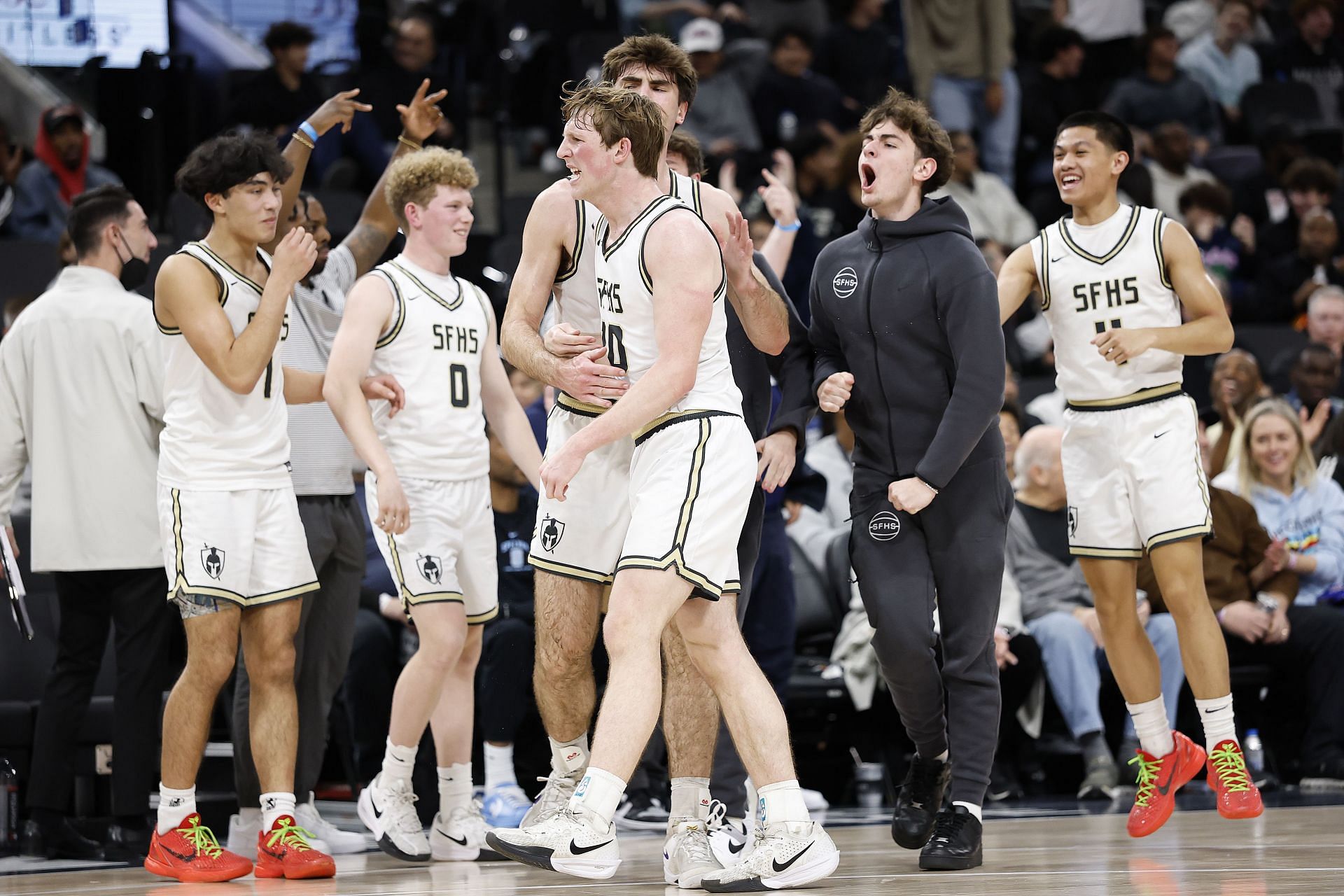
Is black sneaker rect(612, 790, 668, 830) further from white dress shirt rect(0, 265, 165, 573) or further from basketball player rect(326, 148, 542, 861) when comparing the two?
white dress shirt rect(0, 265, 165, 573)

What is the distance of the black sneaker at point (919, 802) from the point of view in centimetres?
503

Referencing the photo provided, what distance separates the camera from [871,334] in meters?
5.11

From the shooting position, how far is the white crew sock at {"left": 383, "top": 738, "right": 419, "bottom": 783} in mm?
5539

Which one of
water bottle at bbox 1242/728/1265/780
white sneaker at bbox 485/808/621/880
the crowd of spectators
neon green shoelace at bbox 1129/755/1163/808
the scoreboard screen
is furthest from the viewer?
the scoreboard screen

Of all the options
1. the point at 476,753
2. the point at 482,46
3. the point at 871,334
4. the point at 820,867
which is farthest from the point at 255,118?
the point at 820,867

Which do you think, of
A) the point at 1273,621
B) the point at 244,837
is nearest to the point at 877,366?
the point at 244,837

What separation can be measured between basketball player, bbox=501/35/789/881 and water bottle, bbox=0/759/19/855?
2.14 meters

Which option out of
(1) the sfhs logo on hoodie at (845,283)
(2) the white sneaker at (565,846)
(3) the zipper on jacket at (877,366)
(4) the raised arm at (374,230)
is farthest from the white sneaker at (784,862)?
(4) the raised arm at (374,230)

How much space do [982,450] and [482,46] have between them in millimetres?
8300

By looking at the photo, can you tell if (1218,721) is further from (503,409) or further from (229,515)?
(229,515)

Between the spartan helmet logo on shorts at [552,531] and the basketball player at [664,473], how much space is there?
39cm

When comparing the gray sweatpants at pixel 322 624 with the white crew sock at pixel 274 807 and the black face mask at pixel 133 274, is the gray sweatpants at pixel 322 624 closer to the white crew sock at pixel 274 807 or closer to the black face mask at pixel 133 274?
the white crew sock at pixel 274 807

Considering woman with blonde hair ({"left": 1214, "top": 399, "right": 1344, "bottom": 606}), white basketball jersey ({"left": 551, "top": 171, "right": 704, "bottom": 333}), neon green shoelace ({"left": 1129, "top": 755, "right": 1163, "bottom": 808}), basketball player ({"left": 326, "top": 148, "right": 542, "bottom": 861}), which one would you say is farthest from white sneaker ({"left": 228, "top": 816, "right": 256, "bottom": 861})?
woman with blonde hair ({"left": 1214, "top": 399, "right": 1344, "bottom": 606})

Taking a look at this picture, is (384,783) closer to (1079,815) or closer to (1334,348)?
(1079,815)
